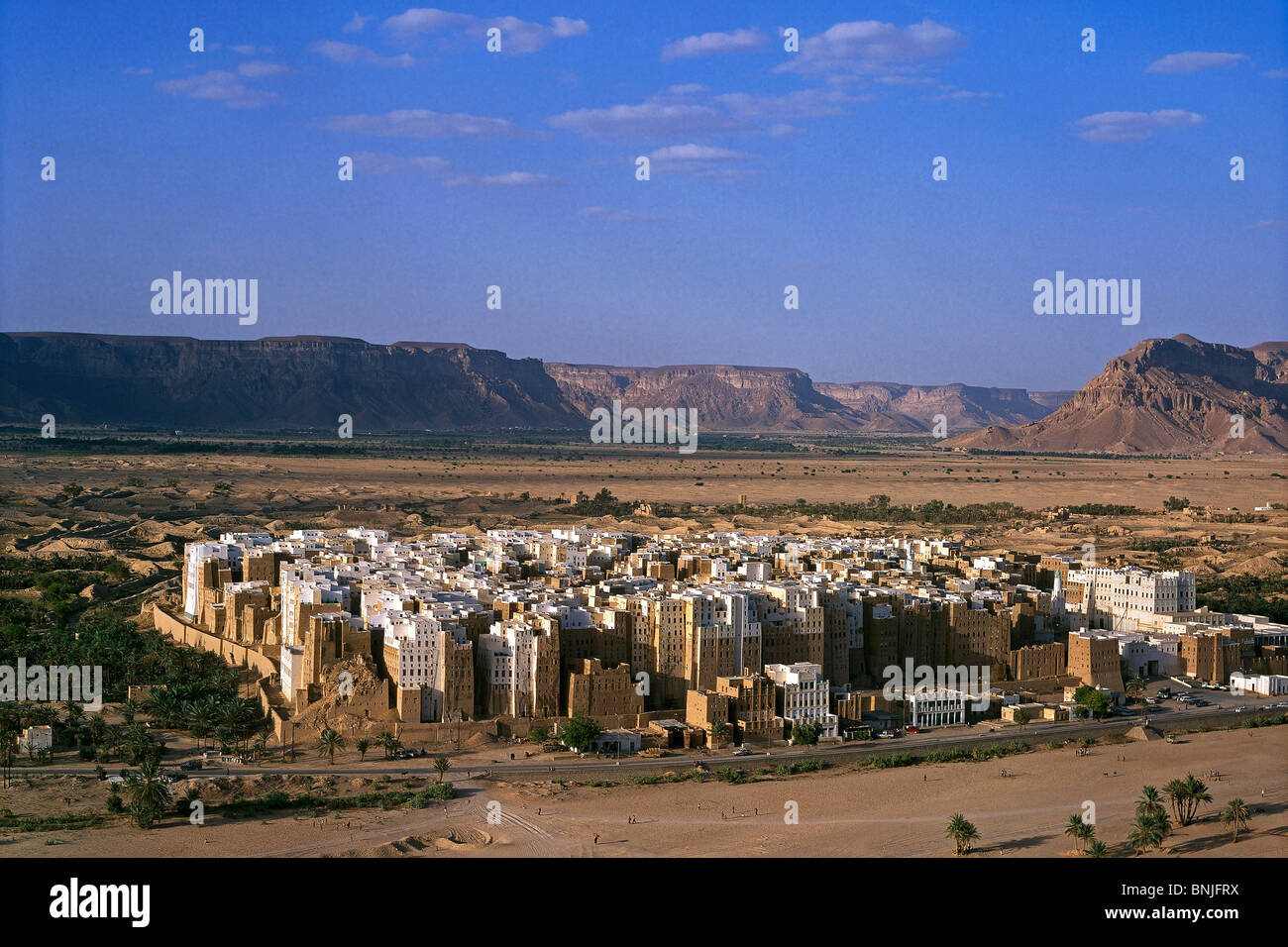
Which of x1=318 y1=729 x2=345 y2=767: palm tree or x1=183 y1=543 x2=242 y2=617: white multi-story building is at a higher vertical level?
x1=183 y1=543 x2=242 y2=617: white multi-story building

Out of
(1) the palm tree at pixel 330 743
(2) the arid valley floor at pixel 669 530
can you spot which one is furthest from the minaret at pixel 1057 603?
(1) the palm tree at pixel 330 743

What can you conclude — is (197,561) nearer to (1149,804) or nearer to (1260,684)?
(1149,804)

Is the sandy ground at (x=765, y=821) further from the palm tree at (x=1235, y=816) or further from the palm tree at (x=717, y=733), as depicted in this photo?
the palm tree at (x=717, y=733)

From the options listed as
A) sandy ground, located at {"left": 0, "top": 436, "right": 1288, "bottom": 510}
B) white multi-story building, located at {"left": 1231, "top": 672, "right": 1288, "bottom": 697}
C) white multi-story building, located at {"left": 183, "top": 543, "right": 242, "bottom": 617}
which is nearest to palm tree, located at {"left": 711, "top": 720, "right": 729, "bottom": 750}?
white multi-story building, located at {"left": 1231, "top": 672, "right": 1288, "bottom": 697}

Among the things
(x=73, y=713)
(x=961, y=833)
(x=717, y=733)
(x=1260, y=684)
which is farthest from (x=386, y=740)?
(x=1260, y=684)

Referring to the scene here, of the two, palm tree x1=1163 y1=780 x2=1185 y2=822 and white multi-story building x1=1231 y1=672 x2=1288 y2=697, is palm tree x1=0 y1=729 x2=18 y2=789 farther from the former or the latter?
white multi-story building x1=1231 y1=672 x2=1288 y2=697
